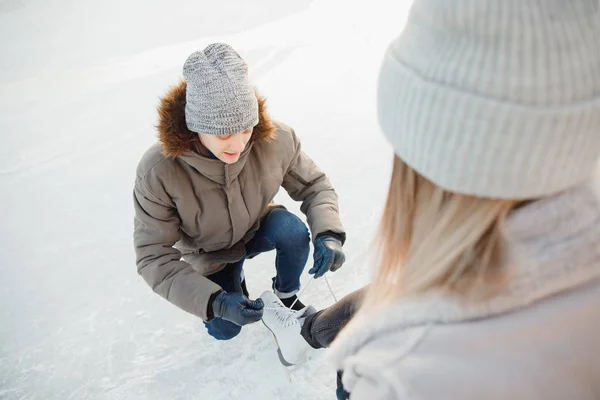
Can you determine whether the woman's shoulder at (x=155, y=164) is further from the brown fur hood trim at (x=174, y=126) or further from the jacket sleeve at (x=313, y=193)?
the jacket sleeve at (x=313, y=193)

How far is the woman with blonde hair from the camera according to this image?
1.45 ft

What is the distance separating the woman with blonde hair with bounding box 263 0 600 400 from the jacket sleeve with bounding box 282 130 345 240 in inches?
29.9

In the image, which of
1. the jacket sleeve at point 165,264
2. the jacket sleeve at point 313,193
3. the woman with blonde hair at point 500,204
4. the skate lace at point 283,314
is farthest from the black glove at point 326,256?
the woman with blonde hair at point 500,204

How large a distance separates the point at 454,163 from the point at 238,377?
975 mm

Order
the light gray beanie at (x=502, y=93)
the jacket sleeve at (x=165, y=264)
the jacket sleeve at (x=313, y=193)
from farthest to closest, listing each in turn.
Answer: the jacket sleeve at (x=313, y=193) < the jacket sleeve at (x=165, y=264) < the light gray beanie at (x=502, y=93)

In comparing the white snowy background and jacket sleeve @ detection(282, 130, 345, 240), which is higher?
jacket sleeve @ detection(282, 130, 345, 240)

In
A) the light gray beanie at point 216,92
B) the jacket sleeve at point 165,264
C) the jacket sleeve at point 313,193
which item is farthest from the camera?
the jacket sleeve at point 313,193

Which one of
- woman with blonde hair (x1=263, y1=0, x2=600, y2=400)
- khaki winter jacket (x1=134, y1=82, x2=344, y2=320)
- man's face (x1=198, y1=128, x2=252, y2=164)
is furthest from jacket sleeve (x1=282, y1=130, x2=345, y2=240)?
woman with blonde hair (x1=263, y1=0, x2=600, y2=400)

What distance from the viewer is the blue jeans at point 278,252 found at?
4.33 ft

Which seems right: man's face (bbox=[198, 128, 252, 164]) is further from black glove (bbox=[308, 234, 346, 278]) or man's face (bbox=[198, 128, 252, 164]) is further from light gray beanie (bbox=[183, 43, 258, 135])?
black glove (bbox=[308, 234, 346, 278])

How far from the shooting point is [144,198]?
111cm

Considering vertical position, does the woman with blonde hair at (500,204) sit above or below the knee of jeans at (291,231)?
above

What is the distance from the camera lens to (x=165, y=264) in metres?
1.16

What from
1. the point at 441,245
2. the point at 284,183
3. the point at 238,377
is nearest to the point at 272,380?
the point at 238,377
